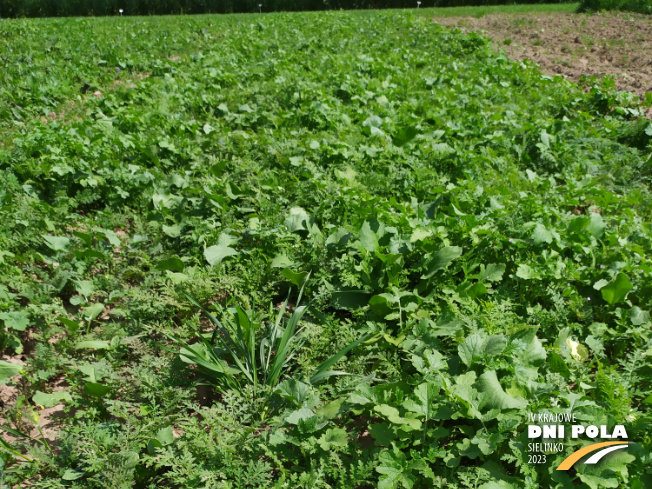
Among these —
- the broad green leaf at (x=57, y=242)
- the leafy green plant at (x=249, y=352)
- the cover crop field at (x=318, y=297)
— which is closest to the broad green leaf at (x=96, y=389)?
the cover crop field at (x=318, y=297)

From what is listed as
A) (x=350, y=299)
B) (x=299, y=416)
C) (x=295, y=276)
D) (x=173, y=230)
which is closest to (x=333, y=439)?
(x=299, y=416)

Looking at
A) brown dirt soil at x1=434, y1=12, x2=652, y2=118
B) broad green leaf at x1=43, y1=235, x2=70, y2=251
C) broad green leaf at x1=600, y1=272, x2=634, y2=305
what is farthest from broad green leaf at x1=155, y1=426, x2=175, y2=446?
brown dirt soil at x1=434, y1=12, x2=652, y2=118

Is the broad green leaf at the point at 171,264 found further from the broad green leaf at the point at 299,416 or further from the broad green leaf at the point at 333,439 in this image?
the broad green leaf at the point at 333,439

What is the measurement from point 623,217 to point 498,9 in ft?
68.1

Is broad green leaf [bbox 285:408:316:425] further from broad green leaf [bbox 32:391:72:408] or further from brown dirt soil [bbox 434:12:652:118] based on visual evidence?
brown dirt soil [bbox 434:12:652:118]

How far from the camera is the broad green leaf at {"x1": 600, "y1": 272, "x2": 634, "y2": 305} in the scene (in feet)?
9.80

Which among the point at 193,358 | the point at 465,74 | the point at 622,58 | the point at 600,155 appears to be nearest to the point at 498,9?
the point at 622,58

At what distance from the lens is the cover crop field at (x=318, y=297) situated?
2152 millimetres

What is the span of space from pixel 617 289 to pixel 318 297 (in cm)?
207

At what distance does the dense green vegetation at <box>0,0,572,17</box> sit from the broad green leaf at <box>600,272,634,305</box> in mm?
31461

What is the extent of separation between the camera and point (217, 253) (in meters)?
3.46

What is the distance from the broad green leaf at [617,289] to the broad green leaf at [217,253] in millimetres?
2741

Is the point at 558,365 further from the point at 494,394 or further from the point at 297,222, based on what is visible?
the point at 297,222

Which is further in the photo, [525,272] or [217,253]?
[217,253]
